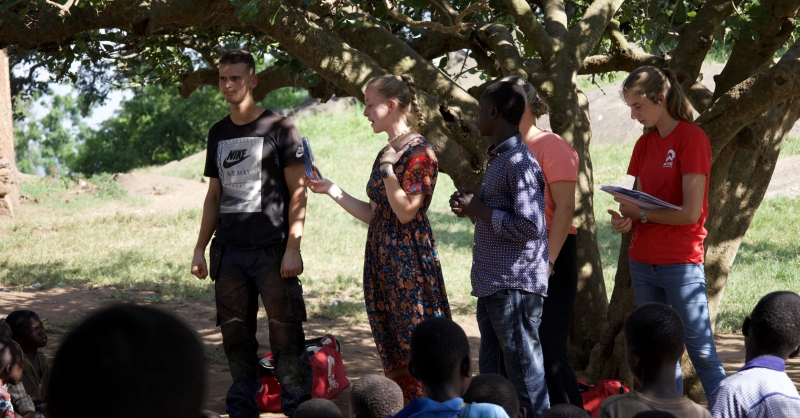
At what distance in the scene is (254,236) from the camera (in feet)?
13.8

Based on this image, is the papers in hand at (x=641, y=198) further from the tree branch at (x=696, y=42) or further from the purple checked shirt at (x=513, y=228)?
the tree branch at (x=696, y=42)

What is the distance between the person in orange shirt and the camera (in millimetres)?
3588

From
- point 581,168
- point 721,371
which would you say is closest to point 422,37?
point 581,168

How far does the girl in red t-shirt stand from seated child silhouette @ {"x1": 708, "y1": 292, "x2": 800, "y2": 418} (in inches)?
33.1

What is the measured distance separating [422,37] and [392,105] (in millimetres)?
2794

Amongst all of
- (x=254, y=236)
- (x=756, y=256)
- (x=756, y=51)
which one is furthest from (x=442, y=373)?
(x=756, y=256)

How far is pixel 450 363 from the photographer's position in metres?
2.51

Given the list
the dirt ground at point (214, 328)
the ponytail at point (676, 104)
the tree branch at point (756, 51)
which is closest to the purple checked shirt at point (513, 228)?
the ponytail at point (676, 104)

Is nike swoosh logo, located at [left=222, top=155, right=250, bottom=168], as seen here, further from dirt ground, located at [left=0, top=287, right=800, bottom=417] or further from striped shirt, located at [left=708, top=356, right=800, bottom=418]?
striped shirt, located at [left=708, top=356, right=800, bottom=418]

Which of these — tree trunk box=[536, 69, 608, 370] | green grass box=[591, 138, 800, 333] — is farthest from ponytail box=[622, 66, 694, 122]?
green grass box=[591, 138, 800, 333]

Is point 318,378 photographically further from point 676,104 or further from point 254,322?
point 676,104

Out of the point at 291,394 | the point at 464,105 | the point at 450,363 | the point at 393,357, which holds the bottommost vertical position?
the point at 291,394

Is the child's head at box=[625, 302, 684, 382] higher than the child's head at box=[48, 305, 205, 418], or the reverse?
the child's head at box=[48, 305, 205, 418]

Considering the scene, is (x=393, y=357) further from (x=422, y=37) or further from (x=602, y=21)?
(x=422, y=37)
